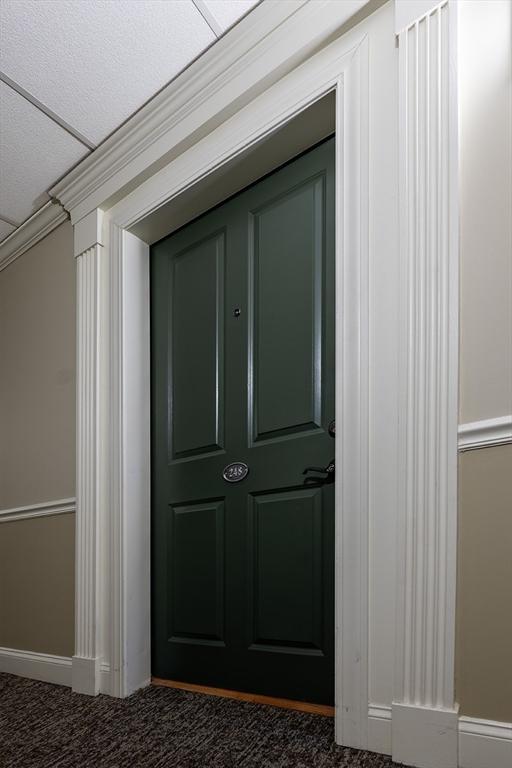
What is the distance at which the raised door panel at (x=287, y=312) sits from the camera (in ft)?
6.77

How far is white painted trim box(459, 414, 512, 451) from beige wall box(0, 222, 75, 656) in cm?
184

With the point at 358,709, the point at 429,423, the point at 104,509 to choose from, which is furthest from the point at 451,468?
the point at 104,509

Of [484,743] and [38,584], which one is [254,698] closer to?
[484,743]

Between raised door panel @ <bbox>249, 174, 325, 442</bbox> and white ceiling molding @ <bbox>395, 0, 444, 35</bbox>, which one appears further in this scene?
raised door panel @ <bbox>249, 174, 325, 442</bbox>

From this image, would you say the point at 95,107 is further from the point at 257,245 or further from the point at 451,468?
the point at 451,468

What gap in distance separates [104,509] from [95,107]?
1.55 metres

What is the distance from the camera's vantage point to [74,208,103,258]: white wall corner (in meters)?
2.75

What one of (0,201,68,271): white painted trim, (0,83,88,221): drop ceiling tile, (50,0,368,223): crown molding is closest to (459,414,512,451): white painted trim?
(50,0,368,223): crown molding

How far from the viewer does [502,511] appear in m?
1.41

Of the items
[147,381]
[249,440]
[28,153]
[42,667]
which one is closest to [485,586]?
[249,440]

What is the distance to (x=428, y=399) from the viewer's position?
154cm

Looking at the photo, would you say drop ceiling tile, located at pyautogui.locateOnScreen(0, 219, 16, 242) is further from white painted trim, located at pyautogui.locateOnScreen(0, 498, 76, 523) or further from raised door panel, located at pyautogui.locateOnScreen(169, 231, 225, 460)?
white painted trim, located at pyautogui.locateOnScreen(0, 498, 76, 523)

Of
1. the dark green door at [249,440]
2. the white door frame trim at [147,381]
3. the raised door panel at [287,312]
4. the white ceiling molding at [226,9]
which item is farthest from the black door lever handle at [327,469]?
the white ceiling molding at [226,9]

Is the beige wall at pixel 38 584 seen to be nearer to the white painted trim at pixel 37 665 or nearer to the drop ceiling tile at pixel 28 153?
the white painted trim at pixel 37 665
